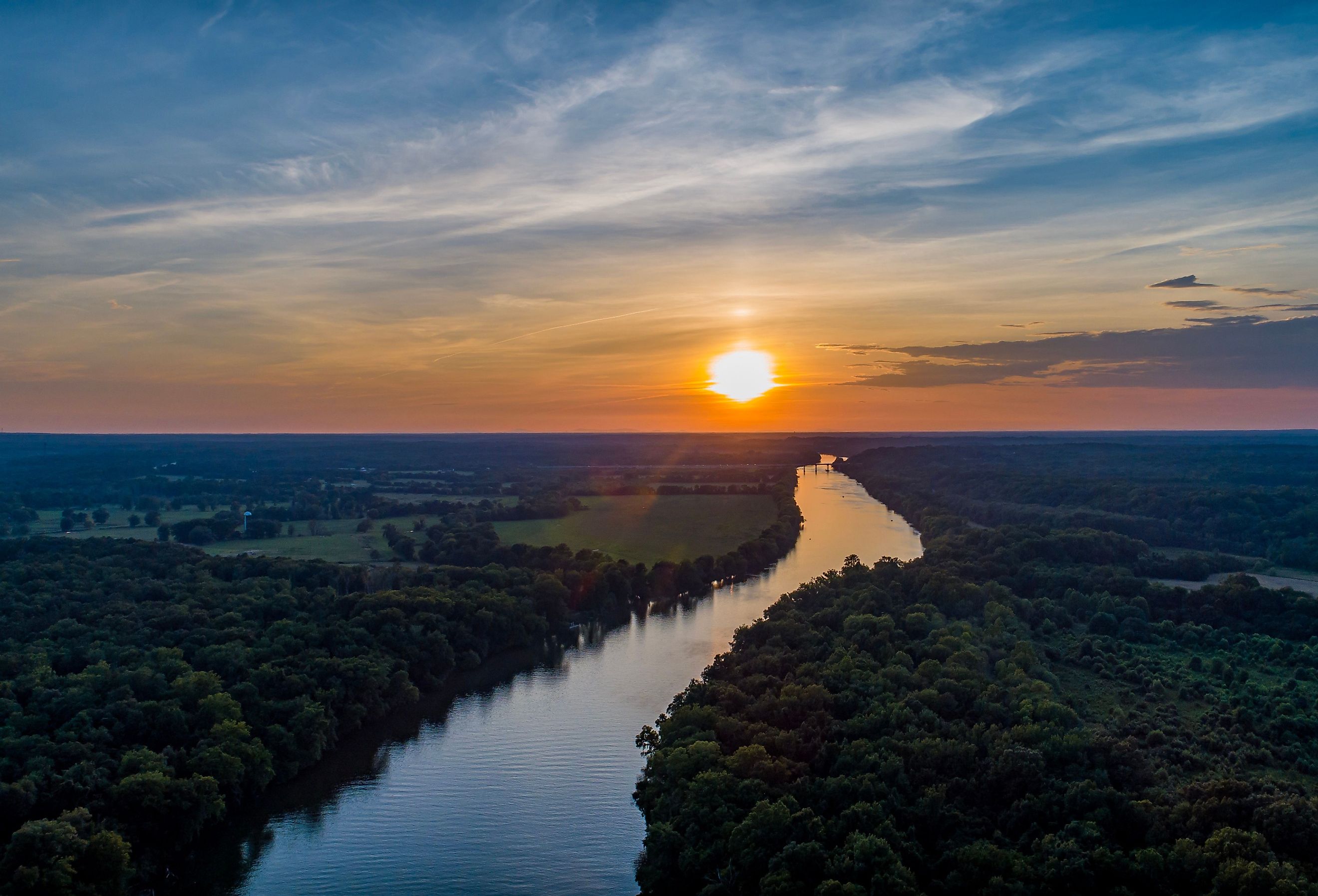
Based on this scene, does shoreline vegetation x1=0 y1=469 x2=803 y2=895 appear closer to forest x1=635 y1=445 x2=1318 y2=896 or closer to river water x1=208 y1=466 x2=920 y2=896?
river water x1=208 y1=466 x2=920 y2=896

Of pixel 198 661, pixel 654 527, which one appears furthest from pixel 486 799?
pixel 654 527

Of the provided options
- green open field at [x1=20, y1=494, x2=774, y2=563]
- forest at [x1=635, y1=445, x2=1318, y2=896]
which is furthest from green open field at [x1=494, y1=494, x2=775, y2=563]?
forest at [x1=635, y1=445, x2=1318, y2=896]

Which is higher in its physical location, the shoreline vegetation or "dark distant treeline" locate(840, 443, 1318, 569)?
"dark distant treeline" locate(840, 443, 1318, 569)

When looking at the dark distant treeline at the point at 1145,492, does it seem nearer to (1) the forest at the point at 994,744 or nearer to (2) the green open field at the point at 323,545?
(1) the forest at the point at 994,744

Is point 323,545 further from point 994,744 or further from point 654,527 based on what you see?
point 994,744

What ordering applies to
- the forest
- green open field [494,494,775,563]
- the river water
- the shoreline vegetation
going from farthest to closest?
1. green open field [494,494,775,563]
2. the river water
3. the shoreline vegetation
4. the forest

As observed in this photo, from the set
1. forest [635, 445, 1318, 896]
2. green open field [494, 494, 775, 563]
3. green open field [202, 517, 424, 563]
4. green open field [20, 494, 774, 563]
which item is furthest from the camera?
green open field [494, 494, 775, 563]

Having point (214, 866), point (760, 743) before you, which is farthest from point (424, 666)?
point (760, 743)

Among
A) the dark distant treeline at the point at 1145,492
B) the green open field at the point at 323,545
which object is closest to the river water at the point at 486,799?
Answer: the green open field at the point at 323,545

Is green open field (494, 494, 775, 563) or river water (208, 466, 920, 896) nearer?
river water (208, 466, 920, 896)
